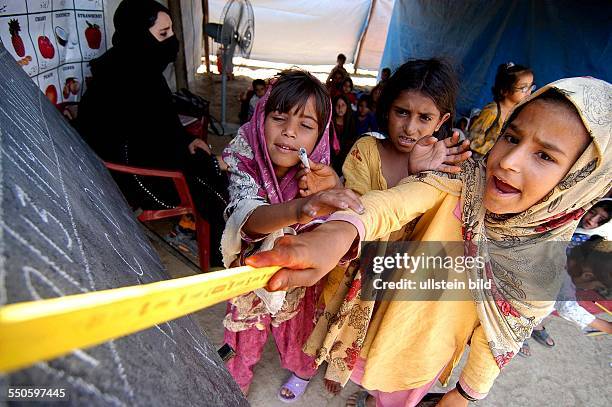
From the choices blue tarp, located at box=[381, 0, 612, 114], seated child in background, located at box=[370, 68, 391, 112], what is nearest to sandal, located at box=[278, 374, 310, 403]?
seated child in background, located at box=[370, 68, 391, 112]

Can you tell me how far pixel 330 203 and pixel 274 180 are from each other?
0.58 m

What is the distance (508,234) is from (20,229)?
4.31ft

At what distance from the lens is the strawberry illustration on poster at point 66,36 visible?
240 centimetres

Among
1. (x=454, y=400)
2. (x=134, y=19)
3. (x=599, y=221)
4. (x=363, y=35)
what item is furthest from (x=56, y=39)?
(x=363, y=35)

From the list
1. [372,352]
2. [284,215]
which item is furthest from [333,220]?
[372,352]

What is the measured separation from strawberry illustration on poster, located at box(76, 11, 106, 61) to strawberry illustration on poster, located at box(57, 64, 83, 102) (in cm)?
17

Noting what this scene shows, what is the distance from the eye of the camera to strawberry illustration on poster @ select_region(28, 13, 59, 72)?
2.12m

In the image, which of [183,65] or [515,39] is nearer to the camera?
[183,65]

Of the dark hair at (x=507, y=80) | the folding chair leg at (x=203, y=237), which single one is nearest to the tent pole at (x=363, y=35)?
the dark hair at (x=507, y=80)

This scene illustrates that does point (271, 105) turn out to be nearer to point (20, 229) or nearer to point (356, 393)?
point (20, 229)

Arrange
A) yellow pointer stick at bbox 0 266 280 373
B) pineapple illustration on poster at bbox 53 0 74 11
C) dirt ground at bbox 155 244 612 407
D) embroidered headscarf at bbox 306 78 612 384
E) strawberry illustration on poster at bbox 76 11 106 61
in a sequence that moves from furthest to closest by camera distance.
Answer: strawberry illustration on poster at bbox 76 11 106 61
pineapple illustration on poster at bbox 53 0 74 11
dirt ground at bbox 155 244 612 407
embroidered headscarf at bbox 306 78 612 384
yellow pointer stick at bbox 0 266 280 373

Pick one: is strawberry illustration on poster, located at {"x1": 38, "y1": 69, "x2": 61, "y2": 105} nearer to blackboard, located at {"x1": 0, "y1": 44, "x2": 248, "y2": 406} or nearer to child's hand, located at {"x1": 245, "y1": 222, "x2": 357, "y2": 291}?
blackboard, located at {"x1": 0, "y1": 44, "x2": 248, "y2": 406}

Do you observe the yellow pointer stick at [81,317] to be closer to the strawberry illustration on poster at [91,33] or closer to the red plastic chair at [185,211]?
the red plastic chair at [185,211]

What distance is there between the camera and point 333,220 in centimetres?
104
